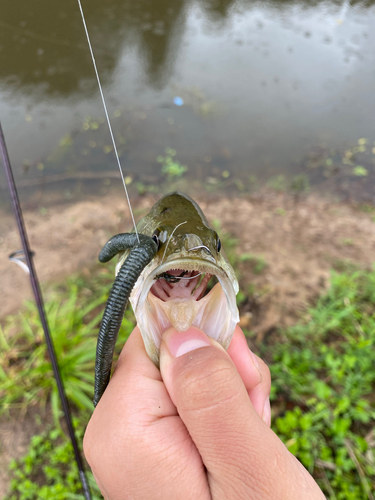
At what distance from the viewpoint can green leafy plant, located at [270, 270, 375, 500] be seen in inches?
102

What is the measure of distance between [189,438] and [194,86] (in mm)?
7350

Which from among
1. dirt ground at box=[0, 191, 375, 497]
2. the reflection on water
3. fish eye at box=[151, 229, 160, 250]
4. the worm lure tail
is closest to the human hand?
the worm lure tail

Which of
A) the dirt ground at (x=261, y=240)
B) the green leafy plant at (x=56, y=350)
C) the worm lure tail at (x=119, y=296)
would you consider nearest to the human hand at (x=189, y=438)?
the worm lure tail at (x=119, y=296)

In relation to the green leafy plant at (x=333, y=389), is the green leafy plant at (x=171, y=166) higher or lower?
higher

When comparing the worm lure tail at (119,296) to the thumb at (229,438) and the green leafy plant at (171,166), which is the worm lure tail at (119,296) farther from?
the green leafy plant at (171,166)

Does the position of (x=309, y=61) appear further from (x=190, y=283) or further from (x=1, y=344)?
(x=1, y=344)

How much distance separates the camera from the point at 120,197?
216 inches

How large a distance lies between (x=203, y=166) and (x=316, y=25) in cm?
564

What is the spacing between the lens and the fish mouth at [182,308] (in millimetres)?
1555

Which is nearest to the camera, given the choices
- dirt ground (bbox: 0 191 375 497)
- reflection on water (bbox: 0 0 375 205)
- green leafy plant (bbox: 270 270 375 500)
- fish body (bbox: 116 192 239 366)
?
fish body (bbox: 116 192 239 366)

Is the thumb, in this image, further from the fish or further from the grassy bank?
the grassy bank

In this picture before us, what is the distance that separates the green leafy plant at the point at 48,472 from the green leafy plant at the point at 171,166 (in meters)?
4.39

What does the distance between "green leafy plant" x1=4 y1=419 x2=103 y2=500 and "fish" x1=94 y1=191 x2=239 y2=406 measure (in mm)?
1707

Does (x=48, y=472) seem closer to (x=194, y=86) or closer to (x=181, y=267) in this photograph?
(x=181, y=267)
